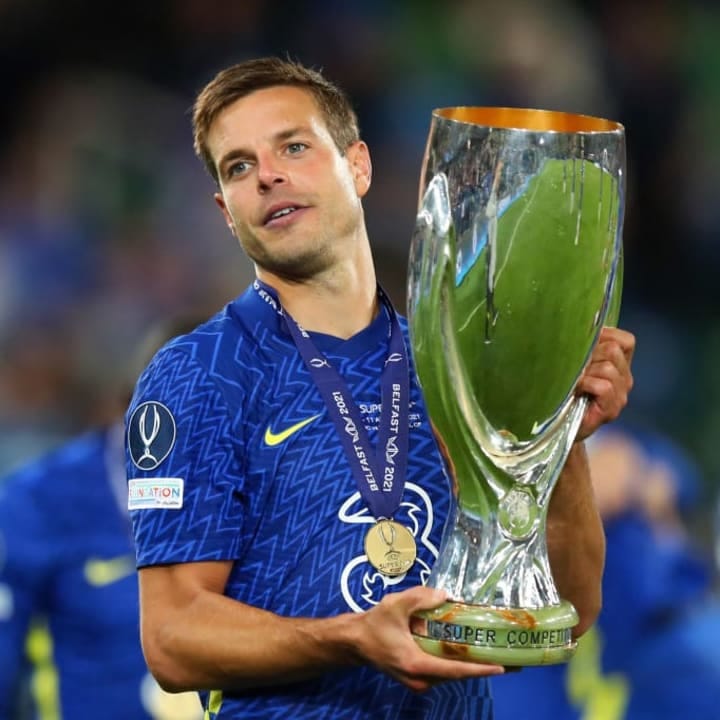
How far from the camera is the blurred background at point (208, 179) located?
6.78 meters

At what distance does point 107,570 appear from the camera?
5.30 meters

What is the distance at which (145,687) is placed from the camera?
17.3 ft

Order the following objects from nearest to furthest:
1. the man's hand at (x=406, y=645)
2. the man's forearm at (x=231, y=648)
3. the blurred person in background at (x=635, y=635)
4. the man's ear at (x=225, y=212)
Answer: the man's hand at (x=406, y=645) < the man's forearm at (x=231, y=648) < the man's ear at (x=225, y=212) < the blurred person in background at (x=635, y=635)

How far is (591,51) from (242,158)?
4940 millimetres

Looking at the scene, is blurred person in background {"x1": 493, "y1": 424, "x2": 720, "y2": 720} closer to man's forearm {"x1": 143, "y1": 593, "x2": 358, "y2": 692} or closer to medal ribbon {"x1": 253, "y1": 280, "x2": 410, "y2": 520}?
medal ribbon {"x1": 253, "y1": 280, "x2": 410, "y2": 520}

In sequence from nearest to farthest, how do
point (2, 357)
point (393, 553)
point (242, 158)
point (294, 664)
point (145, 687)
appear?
point (294, 664) → point (393, 553) → point (242, 158) → point (145, 687) → point (2, 357)

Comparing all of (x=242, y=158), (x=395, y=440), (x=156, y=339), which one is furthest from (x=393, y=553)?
(x=156, y=339)

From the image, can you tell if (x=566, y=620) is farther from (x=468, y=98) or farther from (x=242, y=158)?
(x=468, y=98)

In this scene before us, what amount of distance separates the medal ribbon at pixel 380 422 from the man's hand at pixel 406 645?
414mm

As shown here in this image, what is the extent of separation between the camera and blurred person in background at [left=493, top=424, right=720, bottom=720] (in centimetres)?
536

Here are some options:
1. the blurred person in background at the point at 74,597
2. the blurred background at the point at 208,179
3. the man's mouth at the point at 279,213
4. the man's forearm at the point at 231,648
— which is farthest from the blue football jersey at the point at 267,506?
the blurred background at the point at 208,179

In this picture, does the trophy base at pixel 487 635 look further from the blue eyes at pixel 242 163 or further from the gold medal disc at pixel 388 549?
the blue eyes at pixel 242 163

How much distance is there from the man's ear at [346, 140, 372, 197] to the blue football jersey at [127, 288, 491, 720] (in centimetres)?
44

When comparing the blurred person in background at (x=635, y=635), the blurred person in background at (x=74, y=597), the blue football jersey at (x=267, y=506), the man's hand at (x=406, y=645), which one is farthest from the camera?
the blurred person in background at (x=635, y=635)
